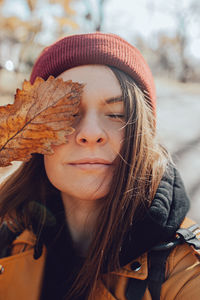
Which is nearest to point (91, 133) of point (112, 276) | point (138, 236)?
point (138, 236)

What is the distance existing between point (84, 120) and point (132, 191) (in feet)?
1.42

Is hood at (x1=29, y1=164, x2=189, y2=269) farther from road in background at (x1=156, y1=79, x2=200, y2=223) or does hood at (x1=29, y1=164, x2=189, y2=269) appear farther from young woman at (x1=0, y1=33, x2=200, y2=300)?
road in background at (x1=156, y1=79, x2=200, y2=223)

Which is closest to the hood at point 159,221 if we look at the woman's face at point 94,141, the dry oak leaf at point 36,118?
the woman's face at point 94,141

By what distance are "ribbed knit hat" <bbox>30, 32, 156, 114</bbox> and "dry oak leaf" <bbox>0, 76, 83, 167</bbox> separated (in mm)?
277

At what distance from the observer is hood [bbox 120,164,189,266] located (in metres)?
1.20

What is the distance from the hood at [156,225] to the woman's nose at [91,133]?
1.35ft

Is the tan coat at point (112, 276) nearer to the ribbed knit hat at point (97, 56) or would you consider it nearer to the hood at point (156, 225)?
the hood at point (156, 225)

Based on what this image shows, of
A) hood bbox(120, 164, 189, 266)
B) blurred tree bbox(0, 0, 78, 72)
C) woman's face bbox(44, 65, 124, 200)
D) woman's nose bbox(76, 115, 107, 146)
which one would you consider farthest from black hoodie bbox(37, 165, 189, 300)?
blurred tree bbox(0, 0, 78, 72)

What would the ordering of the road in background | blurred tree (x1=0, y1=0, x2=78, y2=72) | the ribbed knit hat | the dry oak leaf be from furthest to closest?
1. blurred tree (x1=0, y1=0, x2=78, y2=72)
2. the road in background
3. the ribbed knit hat
4. the dry oak leaf

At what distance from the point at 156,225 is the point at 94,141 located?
19.1 inches

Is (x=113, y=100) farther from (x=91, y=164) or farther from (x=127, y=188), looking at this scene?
(x=127, y=188)

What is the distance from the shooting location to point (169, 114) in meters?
6.96

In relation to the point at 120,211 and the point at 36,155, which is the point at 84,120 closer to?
the point at 120,211

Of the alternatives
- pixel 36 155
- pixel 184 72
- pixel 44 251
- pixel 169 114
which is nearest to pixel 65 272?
pixel 44 251
